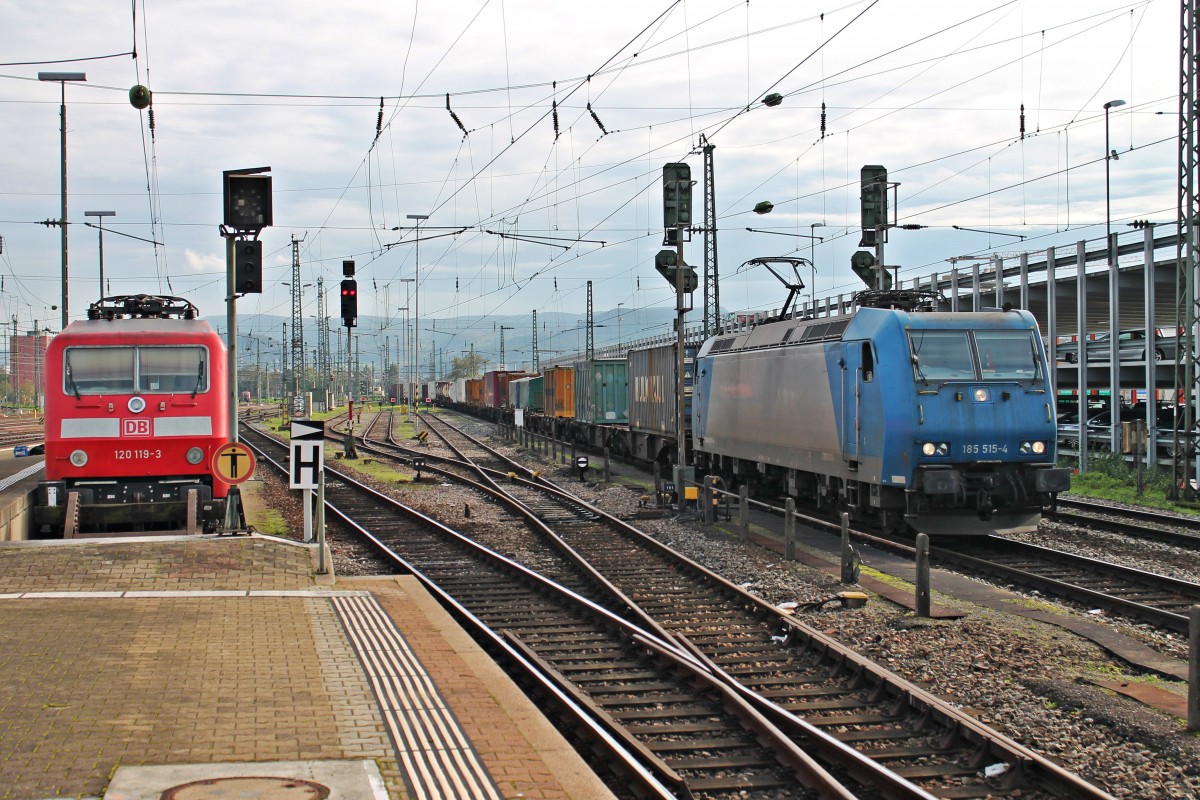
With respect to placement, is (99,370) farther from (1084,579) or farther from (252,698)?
(1084,579)

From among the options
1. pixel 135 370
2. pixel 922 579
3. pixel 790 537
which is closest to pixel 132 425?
pixel 135 370

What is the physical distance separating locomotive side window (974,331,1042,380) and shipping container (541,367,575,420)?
2851cm

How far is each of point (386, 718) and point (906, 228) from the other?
22.6 meters

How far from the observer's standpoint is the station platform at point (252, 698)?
5641mm

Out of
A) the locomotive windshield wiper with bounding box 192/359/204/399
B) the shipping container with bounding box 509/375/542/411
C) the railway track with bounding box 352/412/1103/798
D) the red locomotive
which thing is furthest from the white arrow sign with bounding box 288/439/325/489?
the shipping container with bounding box 509/375/542/411

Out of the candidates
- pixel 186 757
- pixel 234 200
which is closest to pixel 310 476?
pixel 234 200

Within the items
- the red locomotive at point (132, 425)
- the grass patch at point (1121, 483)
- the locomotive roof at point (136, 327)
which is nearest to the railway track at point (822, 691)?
the red locomotive at point (132, 425)

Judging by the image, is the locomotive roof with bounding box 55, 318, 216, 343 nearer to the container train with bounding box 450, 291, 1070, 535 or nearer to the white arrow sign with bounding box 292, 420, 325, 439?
the white arrow sign with bounding box 292, 420, 325, 439

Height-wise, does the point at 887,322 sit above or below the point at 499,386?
above

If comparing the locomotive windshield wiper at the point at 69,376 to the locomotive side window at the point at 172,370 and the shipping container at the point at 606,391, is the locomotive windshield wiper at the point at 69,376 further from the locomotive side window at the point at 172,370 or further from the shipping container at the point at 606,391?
the shipping container at the point at 606,391

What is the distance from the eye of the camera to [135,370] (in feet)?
51.2

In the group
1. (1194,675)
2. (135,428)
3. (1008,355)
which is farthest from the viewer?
(1008,355)

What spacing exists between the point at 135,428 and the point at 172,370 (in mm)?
937

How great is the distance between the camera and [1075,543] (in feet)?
54.0
